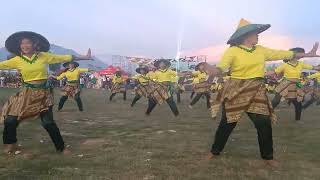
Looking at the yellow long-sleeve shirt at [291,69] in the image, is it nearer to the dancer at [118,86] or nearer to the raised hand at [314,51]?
the raised hand at [314,51]

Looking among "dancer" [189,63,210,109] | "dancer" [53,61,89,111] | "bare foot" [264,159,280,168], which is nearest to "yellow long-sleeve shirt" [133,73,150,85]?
"dancer" [189,63,210,109]

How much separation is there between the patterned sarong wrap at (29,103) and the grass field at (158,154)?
719 mm

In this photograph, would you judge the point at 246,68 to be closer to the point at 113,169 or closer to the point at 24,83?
the point at 113,169

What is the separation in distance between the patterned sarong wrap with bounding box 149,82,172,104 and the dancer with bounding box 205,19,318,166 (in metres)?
8.11

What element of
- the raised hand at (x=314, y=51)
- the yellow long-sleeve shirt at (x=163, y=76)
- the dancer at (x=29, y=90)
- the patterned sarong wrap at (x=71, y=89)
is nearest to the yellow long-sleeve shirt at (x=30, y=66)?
the dancer at (x=29, y=90)

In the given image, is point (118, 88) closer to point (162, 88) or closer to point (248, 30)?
point (162, 88)

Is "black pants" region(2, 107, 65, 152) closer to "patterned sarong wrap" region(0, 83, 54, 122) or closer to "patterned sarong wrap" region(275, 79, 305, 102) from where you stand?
"patterned sarong wrap" region(0, 83, 54, 122)

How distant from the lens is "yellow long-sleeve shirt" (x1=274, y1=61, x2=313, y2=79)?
13761 mm

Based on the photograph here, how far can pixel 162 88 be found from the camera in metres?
16.1

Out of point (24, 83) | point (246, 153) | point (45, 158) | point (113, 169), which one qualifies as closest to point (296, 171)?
point (246, 153)

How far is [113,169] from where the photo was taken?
730 cm

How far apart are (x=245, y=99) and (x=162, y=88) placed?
339 inches

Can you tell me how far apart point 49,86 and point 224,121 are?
3081 mm

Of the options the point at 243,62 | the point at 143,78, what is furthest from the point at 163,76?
the point at 243,62
